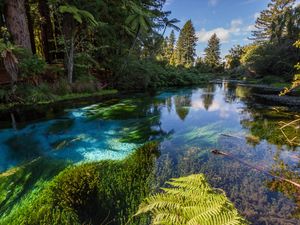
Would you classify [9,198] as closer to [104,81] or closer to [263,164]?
[263,164]

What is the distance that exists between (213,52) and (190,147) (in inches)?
1767

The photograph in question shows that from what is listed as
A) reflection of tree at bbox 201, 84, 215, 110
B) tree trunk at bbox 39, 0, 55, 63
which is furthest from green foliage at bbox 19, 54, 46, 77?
reflection of tree at bbox 201, 84, 215, 110

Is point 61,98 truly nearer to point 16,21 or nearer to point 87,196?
point 16,21

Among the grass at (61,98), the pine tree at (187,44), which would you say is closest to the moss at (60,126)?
the grass at (61,98)

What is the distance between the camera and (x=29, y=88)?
7711 millimetres

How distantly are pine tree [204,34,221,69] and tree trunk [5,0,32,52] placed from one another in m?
40.2

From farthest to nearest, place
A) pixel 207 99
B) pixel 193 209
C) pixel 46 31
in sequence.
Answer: pixel 46 31
pixel 207 99
pixel 193 209

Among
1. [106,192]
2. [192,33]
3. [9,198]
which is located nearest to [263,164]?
[106,192]

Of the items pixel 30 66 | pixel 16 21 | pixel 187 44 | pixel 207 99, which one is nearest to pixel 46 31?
pixel 16 21

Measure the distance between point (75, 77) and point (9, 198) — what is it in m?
9.94

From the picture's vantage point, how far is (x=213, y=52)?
43.9m

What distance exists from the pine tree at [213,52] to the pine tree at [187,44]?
4039 mm

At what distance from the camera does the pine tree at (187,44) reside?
136 ft

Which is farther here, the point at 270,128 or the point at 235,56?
the point at 235,56
